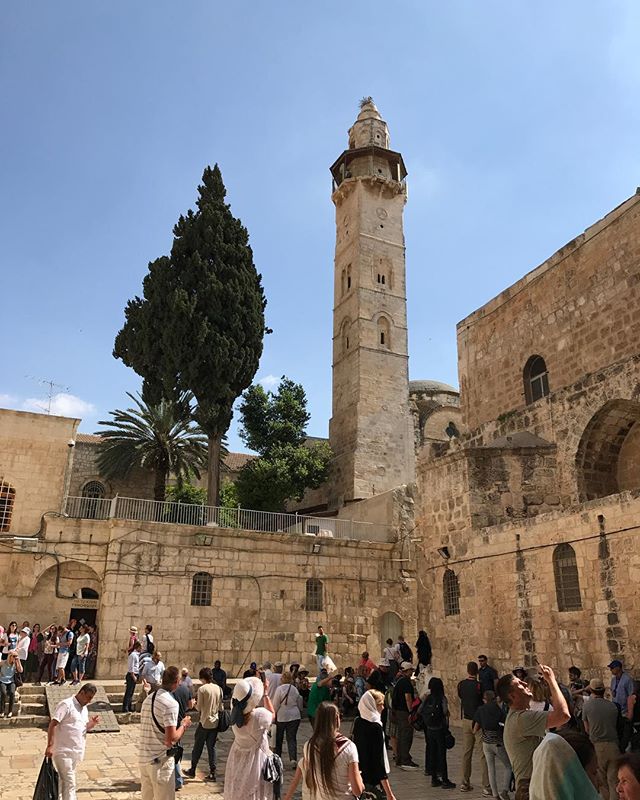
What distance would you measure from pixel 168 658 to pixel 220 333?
36.2 feet

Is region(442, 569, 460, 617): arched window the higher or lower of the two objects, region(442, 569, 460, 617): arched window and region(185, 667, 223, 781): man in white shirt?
the higher

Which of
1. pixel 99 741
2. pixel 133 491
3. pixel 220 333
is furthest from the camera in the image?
pixel 133 491

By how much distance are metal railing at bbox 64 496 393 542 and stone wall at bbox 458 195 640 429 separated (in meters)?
5.02

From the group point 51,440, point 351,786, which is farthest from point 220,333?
point 351,786

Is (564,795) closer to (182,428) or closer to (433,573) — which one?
(433,573)

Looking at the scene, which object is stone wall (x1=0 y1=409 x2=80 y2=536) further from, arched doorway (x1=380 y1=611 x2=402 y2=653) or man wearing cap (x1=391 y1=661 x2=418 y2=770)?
man wearing cap (x1=391 y1=661 x2=418 y2=770)

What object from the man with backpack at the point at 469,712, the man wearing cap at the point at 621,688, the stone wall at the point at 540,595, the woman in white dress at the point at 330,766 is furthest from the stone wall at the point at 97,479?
the woman in white dress at the point at 330,766

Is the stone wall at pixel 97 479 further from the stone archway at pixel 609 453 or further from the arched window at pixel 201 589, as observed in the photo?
the stone archway at pixel 609 453

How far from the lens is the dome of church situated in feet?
109

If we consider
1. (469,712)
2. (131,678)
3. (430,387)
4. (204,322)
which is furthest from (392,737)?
(430,387)

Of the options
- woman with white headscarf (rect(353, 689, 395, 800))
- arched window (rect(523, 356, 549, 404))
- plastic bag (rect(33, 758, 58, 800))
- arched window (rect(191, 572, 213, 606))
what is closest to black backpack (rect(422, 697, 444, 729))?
woman with white headscarf (rect(353, 689, 395, 800))

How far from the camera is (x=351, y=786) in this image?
388cm

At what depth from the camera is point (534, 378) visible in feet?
53.3

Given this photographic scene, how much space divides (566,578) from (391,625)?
31.2 feet
